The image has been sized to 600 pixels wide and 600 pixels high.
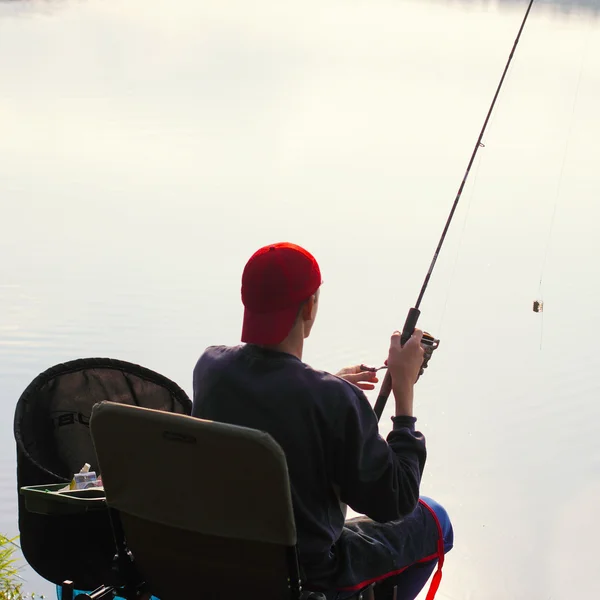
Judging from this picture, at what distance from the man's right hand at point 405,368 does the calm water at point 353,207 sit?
106 centimetres

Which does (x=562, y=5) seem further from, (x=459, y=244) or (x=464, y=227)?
(x=459, y=244)

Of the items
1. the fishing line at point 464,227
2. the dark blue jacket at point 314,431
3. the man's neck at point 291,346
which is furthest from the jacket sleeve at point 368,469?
the fishing line at point 464,227

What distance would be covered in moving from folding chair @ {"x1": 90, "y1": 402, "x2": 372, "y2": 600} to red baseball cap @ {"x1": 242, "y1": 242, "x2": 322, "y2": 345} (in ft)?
0.89

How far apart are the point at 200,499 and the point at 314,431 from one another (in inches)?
9.0

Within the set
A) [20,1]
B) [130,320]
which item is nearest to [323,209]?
[130,320]

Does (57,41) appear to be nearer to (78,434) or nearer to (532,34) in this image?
(532,34)

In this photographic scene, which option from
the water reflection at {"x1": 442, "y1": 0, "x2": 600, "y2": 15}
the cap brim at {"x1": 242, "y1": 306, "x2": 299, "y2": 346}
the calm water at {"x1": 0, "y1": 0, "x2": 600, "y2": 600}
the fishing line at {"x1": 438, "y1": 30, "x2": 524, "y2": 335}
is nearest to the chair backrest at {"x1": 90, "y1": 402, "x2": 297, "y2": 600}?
the cap brim at {"x1": 242, "y1": 306, "x2": 299, "y2": 346}

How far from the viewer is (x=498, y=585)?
2.94 meters

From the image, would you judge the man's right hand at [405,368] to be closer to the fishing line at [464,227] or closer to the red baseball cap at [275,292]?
the red baseball cap at [275,292]

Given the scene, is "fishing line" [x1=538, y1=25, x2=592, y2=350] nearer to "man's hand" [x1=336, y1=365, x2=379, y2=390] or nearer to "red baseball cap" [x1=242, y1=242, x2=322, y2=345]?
"man's hand" [x1=336, y1=365, x2=379, y2=390]

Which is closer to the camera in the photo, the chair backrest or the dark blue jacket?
the chair backrest

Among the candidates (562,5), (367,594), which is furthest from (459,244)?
(562,5)

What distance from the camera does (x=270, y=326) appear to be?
185 cm

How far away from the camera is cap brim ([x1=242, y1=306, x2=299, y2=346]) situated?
1.84 metres
